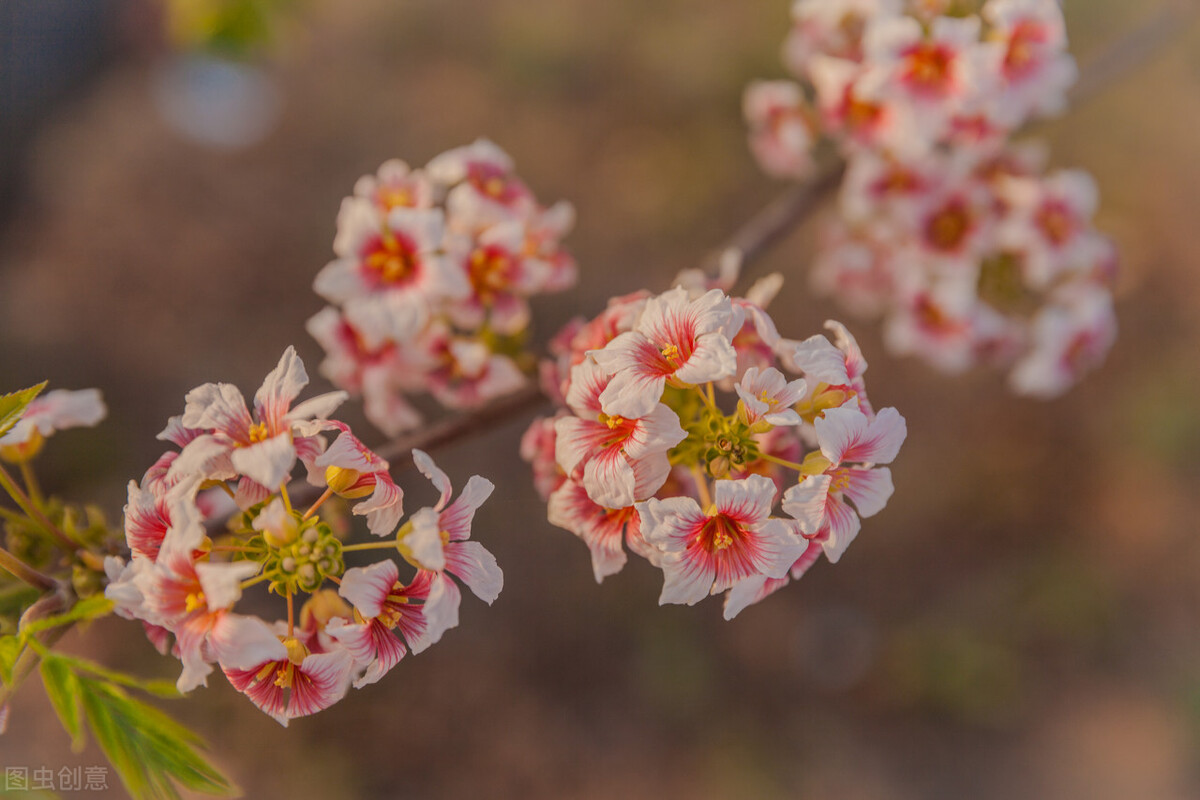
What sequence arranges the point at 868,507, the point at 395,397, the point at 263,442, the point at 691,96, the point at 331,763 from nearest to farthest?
1. the point at 263,442
2. the point at 868,507
3. the point at 395,397
4. the point at 331,763
5. the point at 691,96

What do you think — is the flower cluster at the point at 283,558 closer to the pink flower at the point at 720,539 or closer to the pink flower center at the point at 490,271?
the pink flower at the point at 720,539

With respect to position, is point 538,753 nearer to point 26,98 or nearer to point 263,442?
point 263,442

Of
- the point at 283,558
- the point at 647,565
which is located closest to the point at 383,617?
the point at 283,558

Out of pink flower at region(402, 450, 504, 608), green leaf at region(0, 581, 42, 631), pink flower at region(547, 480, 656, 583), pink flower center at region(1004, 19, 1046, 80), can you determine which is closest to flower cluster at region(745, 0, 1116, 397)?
pink flower center at region(1004, 19, 1046, 80)

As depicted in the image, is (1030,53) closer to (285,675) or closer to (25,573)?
(285,675)

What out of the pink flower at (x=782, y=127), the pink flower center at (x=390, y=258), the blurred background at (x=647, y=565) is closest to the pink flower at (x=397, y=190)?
the pink flower center at (x=390, y=258)

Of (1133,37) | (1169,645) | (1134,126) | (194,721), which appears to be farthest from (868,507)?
(1134,126)

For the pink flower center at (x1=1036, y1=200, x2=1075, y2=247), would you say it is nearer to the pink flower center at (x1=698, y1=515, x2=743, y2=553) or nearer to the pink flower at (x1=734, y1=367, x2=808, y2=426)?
the pink flower at (x1=734, y1=367, x2=808, y2=426)

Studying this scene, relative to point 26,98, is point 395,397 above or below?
below
